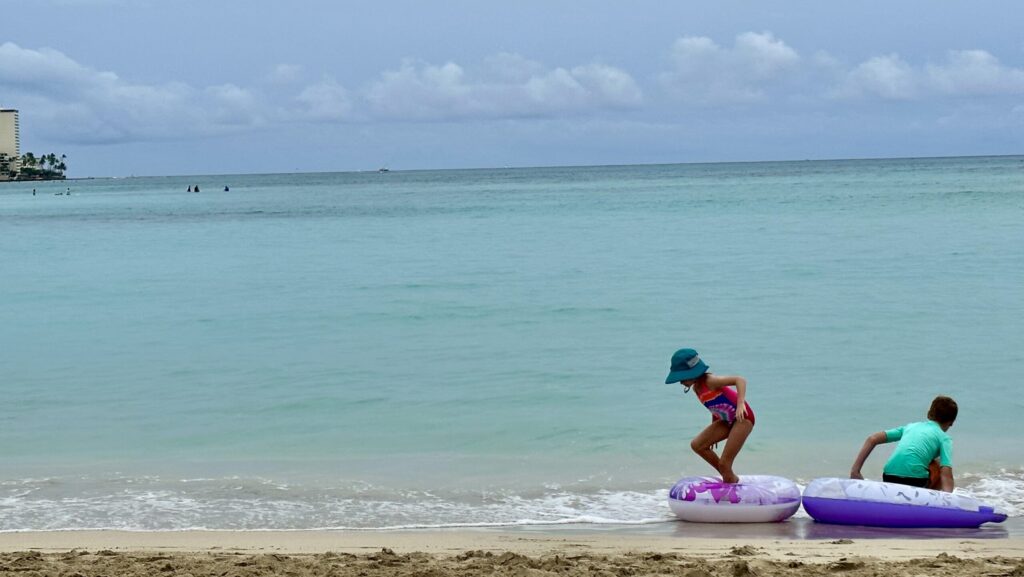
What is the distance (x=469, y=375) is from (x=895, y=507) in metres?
6.63

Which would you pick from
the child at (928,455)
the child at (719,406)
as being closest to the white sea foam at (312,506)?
the child at (719,406)

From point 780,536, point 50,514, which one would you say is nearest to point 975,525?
point 780,536

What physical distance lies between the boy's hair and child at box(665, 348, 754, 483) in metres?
1.17

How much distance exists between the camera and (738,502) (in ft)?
24.7

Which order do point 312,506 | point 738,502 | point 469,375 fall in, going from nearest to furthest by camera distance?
point 738,502, point 312,506, point 469,375

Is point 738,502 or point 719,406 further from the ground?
point 719,406

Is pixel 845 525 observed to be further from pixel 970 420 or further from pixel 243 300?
pixel 243 300

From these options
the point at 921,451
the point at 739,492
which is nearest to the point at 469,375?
the point at 739,492

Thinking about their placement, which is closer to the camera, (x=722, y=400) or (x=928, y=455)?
(x=928, y=455)

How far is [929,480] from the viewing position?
7605 mm

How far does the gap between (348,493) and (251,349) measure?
23.6 ft

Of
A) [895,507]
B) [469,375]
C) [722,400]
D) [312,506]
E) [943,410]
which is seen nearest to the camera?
[895,507]

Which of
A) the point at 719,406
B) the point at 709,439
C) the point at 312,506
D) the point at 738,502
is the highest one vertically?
the point at 719,406

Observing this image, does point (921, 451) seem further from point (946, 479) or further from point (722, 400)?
point (722, 400)
